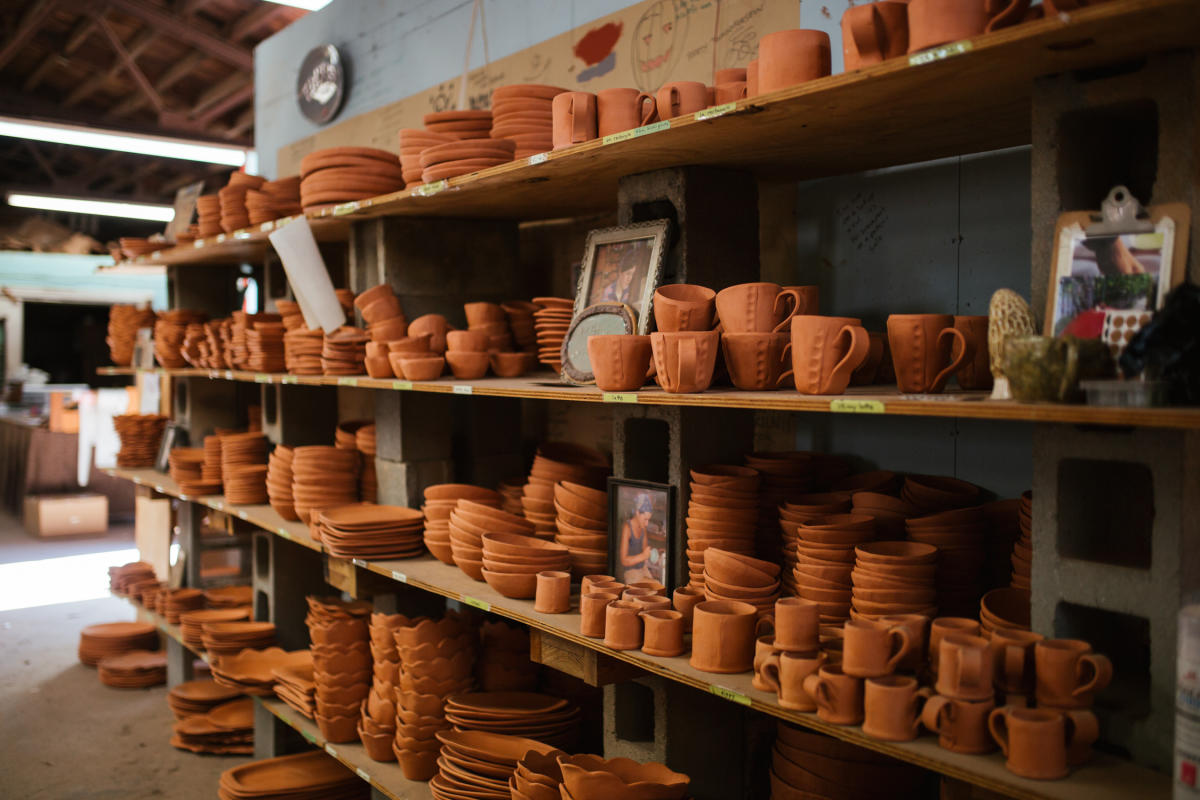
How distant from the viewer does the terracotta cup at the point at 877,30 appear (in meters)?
1.82

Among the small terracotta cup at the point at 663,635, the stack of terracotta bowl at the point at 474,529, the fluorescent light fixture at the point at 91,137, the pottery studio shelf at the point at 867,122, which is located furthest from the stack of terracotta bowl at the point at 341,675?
the fluorescent light fixture at the point at 91,137

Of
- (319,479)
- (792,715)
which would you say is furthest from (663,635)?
(319,479)

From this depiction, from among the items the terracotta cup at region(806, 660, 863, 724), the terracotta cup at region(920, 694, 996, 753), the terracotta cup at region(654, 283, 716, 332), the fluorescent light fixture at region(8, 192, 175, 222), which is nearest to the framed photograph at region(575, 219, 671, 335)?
the terracotta cup at region(654, 283, 716, 332)

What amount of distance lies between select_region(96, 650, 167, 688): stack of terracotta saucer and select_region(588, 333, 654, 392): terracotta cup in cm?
448

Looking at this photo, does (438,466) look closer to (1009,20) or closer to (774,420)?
(774,420)

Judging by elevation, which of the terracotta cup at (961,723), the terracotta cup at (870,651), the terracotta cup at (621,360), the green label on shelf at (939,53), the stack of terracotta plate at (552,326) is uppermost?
the green label on shelf at (939,53)

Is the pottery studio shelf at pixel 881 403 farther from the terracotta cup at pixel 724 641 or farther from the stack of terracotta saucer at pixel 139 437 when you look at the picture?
the stack of terracotta saucer at pixel 139 437

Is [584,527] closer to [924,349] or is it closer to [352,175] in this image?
[924,349]

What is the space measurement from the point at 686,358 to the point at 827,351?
1.15 ft

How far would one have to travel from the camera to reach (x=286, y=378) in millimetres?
4086

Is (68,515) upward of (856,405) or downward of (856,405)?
downward

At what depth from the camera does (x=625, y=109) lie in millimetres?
2502

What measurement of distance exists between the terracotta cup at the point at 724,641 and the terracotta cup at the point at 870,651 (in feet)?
1.07

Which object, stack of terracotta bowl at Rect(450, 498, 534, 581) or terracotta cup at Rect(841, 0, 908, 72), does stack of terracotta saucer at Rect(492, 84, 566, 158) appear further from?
terracotta cup at Rect(841, 0, 908, 72)
